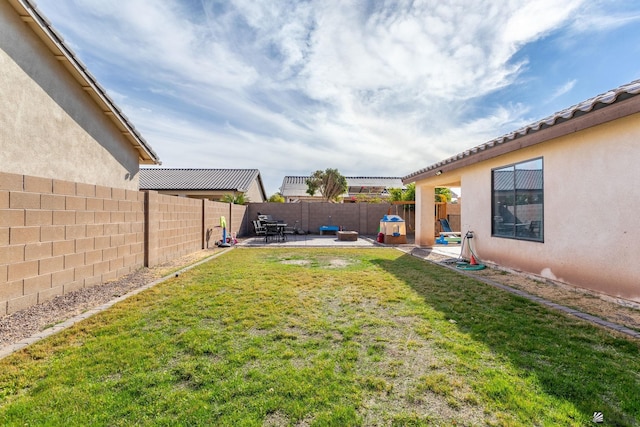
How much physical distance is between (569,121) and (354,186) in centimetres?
3198

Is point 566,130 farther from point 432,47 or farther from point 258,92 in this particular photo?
point 258,92

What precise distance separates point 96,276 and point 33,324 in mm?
1864

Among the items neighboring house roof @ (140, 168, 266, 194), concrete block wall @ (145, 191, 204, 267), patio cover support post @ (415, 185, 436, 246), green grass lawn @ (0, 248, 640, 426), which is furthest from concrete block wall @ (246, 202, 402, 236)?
green grass lawn @ (0, 248, 640, 426)

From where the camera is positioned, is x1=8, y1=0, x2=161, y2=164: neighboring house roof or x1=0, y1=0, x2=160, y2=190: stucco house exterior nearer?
x1=0, y1=0, x2=160, y2=190: stucco house exterior

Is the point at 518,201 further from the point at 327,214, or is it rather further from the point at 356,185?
the point at 356,185

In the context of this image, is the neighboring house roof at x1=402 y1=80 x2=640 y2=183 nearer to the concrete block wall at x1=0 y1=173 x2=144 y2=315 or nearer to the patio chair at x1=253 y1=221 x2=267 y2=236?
the concrete block wall at x1=0 y1=173 x2=144 y2=315

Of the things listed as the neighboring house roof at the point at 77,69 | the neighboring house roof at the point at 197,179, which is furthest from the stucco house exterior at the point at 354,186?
the neighboring house roof at the point at 77,69

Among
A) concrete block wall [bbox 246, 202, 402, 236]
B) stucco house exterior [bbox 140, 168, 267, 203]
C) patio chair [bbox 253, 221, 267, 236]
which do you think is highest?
stucco house exterior [bbox 140, 168, 267, 203]

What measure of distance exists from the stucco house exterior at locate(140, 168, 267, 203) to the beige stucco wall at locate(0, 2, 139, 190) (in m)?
11.9

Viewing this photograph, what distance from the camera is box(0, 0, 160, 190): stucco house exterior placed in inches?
214

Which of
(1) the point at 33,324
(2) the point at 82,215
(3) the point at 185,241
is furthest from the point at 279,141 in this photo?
(1) the point at 33,324

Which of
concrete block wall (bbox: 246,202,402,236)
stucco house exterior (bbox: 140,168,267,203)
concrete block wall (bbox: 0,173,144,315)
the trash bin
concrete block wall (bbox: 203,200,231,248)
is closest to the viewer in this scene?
concrete block wall (bbox: 0,173,144,315)

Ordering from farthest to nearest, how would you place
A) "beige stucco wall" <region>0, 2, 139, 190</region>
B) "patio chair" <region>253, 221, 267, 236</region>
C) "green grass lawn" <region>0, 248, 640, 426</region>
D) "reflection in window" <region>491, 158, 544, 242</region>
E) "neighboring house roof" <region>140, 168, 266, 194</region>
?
"neighboring house roof" <region>140, 168, 266, 194</region>, "patio chair" <region>253, 221, 267, 236</region>, "reflection in window" <region>491, 158, 544, 242</region>, "beige stucco wall" <region>0, 2, 139, 190</region>, "green grass lawn" <region>0, 248, 640, 426</region>

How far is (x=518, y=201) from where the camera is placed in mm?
6520
